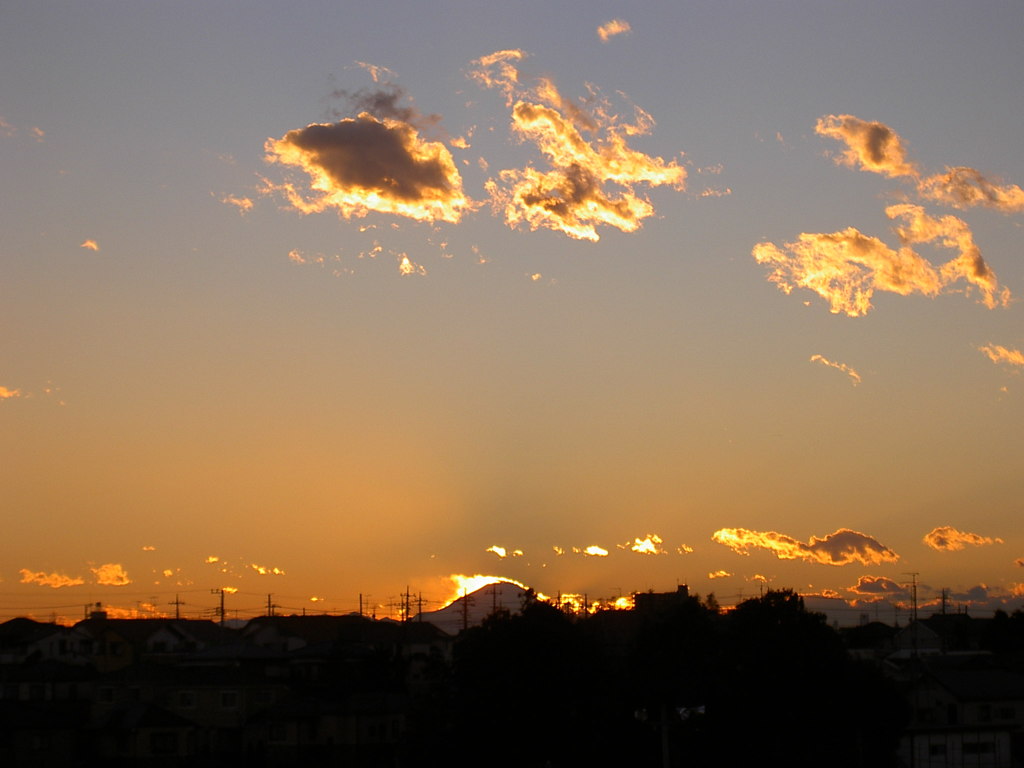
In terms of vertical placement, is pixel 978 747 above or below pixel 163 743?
below

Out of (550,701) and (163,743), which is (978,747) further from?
(163,743)

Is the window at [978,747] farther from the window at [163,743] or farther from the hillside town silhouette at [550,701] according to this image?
the window at [163,743]

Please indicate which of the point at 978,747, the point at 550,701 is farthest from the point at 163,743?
the point at 978,747

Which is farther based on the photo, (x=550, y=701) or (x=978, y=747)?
(x=978, y=747)

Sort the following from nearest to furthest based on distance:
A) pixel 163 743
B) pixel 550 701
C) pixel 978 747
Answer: pixel 550 701 < pixel 163 743 < pixel 978 747

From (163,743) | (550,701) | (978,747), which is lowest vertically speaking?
(978,747)

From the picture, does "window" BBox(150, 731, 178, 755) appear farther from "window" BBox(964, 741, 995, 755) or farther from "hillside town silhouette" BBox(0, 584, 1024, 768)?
"window" BBox(964, 741, 995, 755)

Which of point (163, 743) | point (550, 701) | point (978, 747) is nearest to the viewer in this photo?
point (550, 701)

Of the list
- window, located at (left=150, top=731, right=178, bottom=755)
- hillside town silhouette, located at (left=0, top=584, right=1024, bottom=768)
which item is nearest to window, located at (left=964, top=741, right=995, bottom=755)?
hillside town silhouette, located at (left=0, top=584, right=1024, bottom=768)

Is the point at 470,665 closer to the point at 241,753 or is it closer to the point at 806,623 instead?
the point at 806,623

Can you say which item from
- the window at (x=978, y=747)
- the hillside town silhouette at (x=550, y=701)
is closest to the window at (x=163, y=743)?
the hillside town silhouette at (x=550, y=701)

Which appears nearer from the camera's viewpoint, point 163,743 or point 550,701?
point 550,701

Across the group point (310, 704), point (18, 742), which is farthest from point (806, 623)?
point (18, 742)

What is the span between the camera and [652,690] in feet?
183
